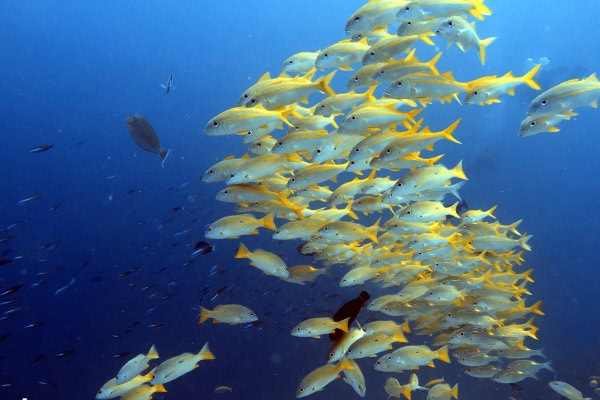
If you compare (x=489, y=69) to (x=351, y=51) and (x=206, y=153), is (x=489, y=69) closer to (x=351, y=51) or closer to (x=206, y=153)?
(x=206, y=153)

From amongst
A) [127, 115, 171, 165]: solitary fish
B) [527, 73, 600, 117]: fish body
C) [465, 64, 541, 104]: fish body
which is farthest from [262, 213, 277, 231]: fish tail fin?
[127, 115, 171, 165]: solitary fish

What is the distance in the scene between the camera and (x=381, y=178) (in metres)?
5.83

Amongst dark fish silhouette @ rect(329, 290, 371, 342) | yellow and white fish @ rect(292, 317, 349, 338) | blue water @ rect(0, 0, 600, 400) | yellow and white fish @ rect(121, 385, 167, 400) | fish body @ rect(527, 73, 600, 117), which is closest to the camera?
fish body @ rect(527, 73, 600, 117)

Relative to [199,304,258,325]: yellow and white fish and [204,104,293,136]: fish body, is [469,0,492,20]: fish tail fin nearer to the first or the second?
[204,104,293,136]: fish body

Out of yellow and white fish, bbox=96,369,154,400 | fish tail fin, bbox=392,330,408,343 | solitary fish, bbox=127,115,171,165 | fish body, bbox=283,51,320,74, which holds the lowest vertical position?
fish tail fin, bbox=392,330,408,343

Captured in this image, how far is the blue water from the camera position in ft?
51.2

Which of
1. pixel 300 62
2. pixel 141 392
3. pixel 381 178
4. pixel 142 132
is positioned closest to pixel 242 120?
pixel 300 62

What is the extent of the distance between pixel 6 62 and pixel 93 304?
1190 centimetres

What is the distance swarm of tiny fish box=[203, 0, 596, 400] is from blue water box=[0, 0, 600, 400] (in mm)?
5244

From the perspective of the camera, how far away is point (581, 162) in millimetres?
23609

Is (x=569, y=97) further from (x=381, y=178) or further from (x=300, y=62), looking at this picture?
(x=300, y=62)

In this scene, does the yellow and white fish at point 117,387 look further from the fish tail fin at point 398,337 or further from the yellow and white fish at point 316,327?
the fish tail fin at point 398,337

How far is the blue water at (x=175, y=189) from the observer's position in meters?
15.6

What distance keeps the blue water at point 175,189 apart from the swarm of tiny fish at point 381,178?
524 centimetres
